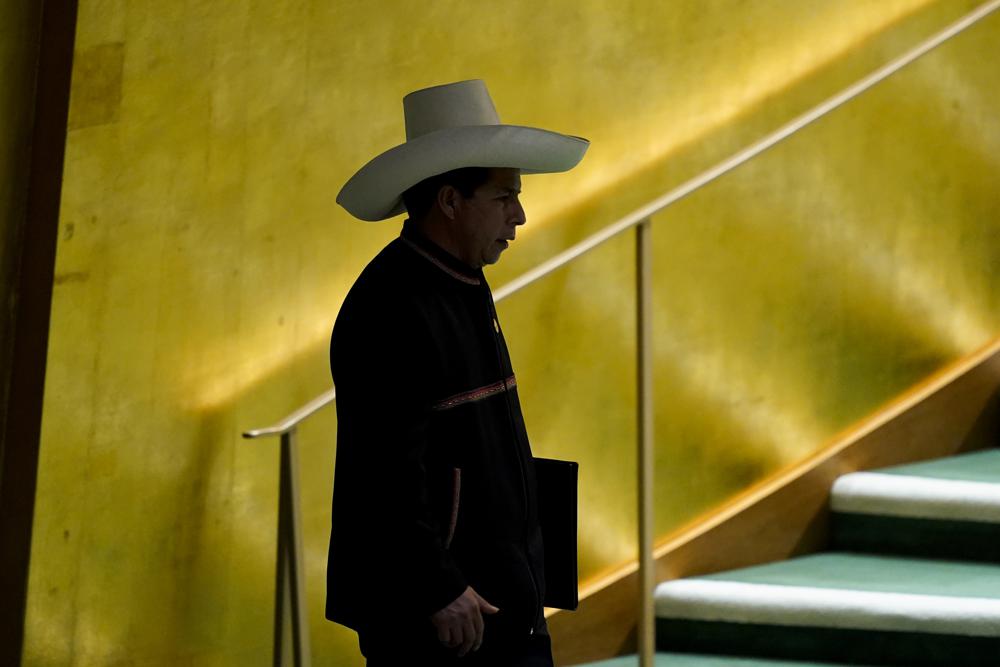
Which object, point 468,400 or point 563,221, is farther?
point 563,221

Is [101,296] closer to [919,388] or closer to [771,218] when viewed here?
[771,218]

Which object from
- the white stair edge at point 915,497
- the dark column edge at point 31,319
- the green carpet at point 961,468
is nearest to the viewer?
the dark column edge at point 31,319

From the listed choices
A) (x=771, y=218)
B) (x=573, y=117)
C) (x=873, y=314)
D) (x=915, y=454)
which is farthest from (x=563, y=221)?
(x=915, y=454)

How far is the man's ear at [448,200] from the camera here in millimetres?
1742

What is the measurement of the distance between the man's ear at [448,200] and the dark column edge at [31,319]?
42.6 inches

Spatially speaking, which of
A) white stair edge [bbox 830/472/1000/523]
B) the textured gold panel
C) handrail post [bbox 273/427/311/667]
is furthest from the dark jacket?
white stair edge [bbox 830/472/1000/523]

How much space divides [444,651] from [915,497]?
5.29 feet

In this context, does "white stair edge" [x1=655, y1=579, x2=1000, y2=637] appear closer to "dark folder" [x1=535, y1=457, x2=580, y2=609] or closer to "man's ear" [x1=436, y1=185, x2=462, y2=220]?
"dark folder" [x1=535, y1=457, x2=580, y2=609]

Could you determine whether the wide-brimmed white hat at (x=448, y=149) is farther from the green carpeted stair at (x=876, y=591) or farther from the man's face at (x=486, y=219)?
the green carpeted stair at (x=876, y=591)

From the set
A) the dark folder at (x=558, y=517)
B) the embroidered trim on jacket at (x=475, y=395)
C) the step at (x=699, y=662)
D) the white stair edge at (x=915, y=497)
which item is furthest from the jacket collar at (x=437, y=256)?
the white stair edge at (x=915, y=497)

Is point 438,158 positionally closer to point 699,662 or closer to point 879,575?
point 699,662

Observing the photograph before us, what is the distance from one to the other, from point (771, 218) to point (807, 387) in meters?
0.37

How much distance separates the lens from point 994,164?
338 centimetres

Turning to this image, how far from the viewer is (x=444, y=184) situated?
1.75 meters
